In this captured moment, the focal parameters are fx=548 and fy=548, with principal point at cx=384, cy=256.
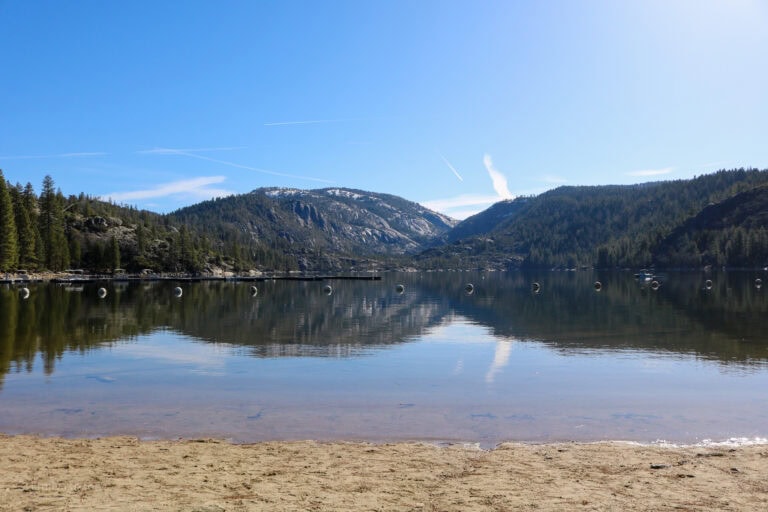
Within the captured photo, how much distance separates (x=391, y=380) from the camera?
2944 cm

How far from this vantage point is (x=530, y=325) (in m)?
57.3

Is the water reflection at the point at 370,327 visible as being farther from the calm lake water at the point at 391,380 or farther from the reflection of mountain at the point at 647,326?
the calm lake water at the point at 391,380

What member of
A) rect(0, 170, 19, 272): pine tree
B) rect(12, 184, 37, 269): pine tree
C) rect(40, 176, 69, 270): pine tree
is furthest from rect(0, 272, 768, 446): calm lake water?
rect(40, 176, 69, 270): pine tree

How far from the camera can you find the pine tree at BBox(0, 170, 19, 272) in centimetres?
14800

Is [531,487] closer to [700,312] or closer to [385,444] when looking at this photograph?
[385,444]

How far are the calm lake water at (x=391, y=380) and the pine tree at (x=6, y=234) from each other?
11023 cm

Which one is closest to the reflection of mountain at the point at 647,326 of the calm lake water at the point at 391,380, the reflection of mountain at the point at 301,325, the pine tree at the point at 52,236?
the calm lake water at the point at 391,380

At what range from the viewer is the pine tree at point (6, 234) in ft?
486

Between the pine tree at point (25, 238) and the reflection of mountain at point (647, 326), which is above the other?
the pine tree at point (25, 238)

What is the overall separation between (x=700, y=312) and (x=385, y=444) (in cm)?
6397

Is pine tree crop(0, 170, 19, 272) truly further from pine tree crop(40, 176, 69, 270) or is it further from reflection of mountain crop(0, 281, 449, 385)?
reflection of mountain crop(0, 281, 449, 385)

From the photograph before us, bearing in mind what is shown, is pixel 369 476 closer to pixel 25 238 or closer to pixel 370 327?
pixel 370 327

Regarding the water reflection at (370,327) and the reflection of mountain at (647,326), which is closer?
the water reflection at (370,327)

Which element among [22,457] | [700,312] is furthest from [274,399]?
[700,312]
